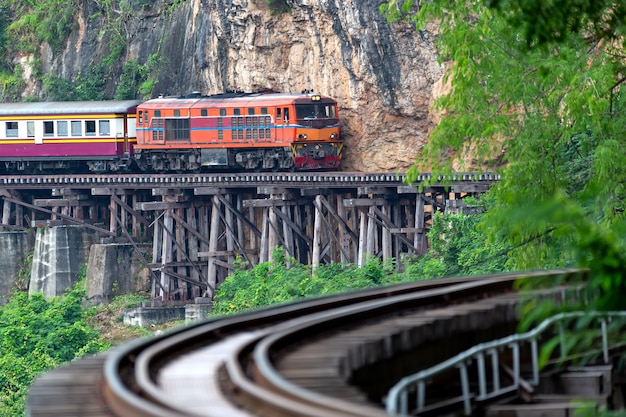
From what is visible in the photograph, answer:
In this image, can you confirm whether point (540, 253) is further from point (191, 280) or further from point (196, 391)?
point (191, 280)

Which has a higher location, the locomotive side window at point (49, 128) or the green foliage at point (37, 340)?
the locomotive side window at point (49, 128)

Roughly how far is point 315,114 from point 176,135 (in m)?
4.35

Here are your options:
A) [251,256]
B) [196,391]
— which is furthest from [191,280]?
[196,391]

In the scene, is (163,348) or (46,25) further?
(46,25)

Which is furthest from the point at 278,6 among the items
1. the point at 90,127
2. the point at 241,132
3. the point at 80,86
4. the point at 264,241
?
the point at 80,86

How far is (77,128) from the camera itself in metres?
38.7

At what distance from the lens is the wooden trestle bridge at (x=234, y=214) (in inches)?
1296

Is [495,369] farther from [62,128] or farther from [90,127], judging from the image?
[62,128]

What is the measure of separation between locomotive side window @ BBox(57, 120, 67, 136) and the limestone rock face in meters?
3.99

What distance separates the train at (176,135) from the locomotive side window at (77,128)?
28 mm

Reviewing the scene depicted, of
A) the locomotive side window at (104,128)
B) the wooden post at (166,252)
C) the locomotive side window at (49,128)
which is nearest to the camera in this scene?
the wooden post at (166,252)

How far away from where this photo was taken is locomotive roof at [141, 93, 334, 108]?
35406mm

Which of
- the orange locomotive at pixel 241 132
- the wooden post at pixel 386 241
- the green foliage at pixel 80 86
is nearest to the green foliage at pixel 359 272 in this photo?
the wooden post at pixel 386 241

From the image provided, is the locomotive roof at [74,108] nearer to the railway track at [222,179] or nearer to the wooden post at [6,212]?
the railway track at [222,179]
